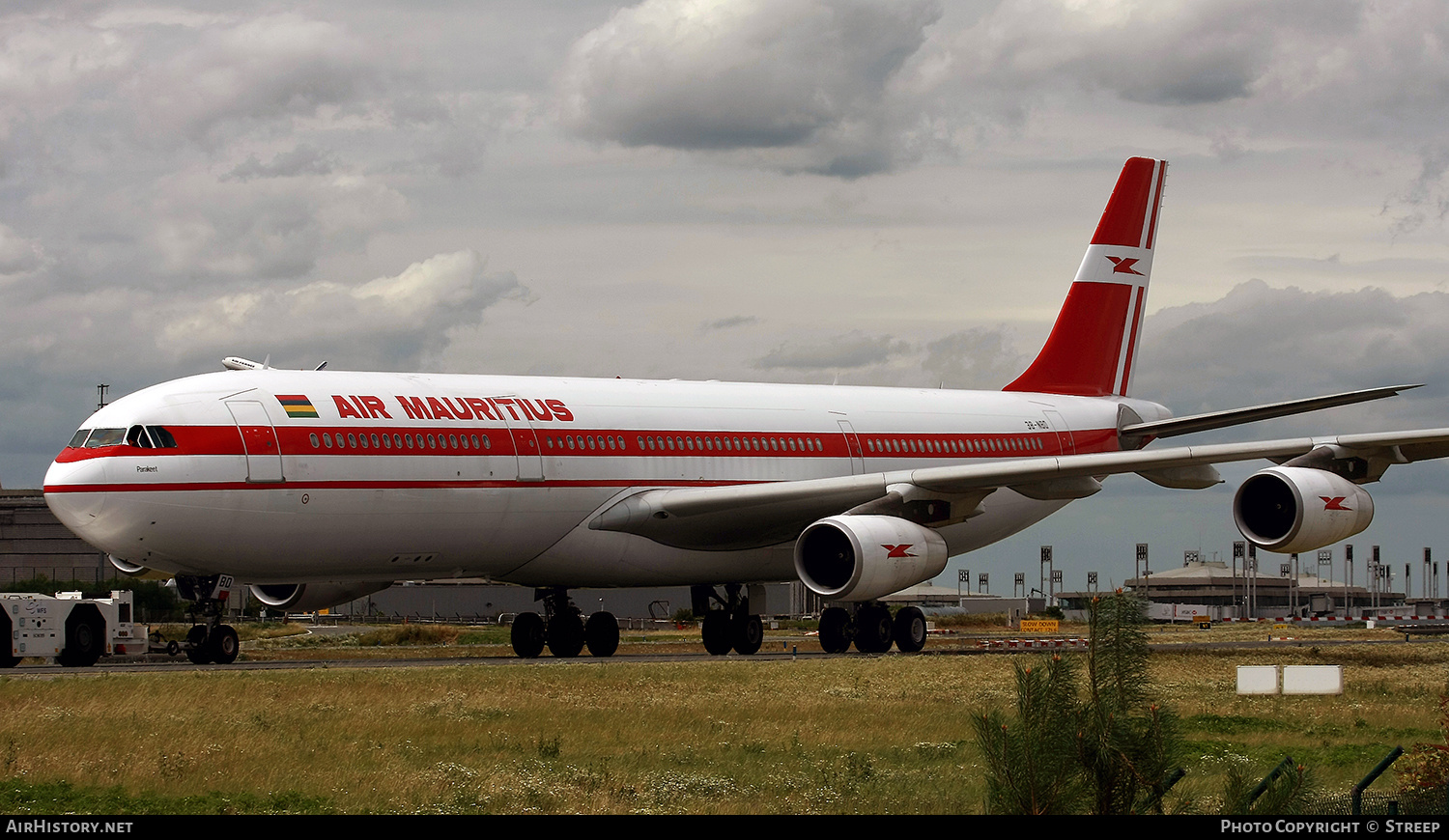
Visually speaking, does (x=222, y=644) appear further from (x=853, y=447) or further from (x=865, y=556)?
(x=853, y=447)

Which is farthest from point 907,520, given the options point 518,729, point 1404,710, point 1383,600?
point 1383,600

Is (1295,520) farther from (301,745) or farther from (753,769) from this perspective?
(301,745)

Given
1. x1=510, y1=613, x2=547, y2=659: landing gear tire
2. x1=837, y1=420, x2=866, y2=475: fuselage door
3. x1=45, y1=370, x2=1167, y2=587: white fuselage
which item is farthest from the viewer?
x1=837, y1=420, x2=866, y2=475: fuselage door

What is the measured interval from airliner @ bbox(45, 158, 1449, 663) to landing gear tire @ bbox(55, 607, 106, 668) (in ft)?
9.17

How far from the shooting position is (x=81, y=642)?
1121 inches

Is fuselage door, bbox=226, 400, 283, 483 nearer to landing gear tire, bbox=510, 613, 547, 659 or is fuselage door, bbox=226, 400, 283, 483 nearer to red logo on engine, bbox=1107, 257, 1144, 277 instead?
landing gear tire, bbox=510, 613, 547, 659

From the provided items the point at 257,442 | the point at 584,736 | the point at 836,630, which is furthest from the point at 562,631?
the point at 584,736

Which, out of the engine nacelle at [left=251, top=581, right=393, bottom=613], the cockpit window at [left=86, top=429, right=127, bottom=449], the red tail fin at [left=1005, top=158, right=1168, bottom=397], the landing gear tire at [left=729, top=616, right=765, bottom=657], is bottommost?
the landing gear tire at [left=729, top=616, right=765, bottom=657]

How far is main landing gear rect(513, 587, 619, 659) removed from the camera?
2936 centimetres

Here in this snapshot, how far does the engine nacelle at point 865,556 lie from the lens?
25.3 meters

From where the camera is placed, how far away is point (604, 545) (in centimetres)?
2703

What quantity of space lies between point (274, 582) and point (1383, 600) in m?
155

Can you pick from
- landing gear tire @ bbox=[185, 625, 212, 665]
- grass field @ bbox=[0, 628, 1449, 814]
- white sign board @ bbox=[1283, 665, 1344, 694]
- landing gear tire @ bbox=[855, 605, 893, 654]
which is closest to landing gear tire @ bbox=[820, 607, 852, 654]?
landing gear tire @ bbox=[855, 605, 893, 654]

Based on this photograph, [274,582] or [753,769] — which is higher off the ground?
[274,582]
